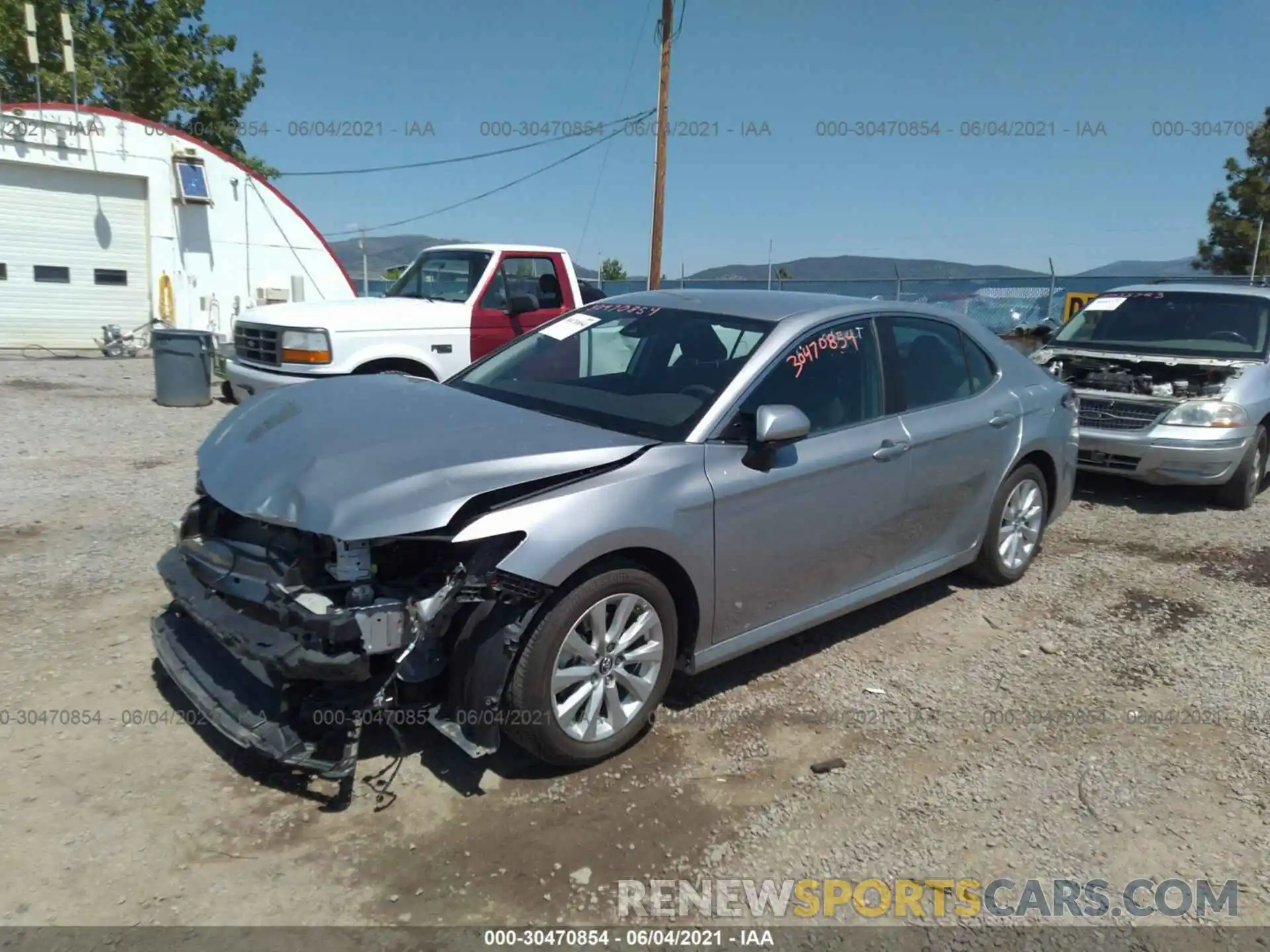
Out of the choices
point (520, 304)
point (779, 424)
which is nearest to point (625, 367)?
point (779, 424)

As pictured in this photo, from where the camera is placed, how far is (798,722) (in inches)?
151

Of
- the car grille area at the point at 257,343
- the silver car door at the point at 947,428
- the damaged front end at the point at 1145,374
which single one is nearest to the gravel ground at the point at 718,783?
the silver car door at the point at 947,428

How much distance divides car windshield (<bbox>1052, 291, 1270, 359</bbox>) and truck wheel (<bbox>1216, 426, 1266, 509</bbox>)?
84cm

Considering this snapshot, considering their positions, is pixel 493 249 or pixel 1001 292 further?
pixel 1001 292

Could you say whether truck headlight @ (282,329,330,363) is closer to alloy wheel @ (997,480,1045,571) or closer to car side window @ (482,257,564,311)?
car side window @ (482,257,564,311)

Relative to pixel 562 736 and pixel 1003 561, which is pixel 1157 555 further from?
pixel 562 736

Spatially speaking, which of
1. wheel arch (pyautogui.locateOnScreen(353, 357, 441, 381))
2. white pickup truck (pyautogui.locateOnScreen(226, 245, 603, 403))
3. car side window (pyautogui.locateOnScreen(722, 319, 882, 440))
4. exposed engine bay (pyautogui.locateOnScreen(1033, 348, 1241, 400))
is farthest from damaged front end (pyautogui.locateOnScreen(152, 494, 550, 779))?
exposed engine bay (pyautogui.locateOnScreen(1033, 348, 1241, 400))

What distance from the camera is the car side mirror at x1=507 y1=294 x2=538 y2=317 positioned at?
8.72 meters

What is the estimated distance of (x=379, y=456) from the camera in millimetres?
3227

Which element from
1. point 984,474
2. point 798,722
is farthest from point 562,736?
point 984,474

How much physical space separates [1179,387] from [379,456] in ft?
22.6

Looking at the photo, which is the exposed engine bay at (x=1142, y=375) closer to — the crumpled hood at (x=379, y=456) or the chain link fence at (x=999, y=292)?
the crumpled hood at (x=379, y=456)

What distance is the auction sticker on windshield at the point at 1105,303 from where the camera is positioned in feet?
29.0

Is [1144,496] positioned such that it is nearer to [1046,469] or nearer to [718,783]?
[1046,469]
